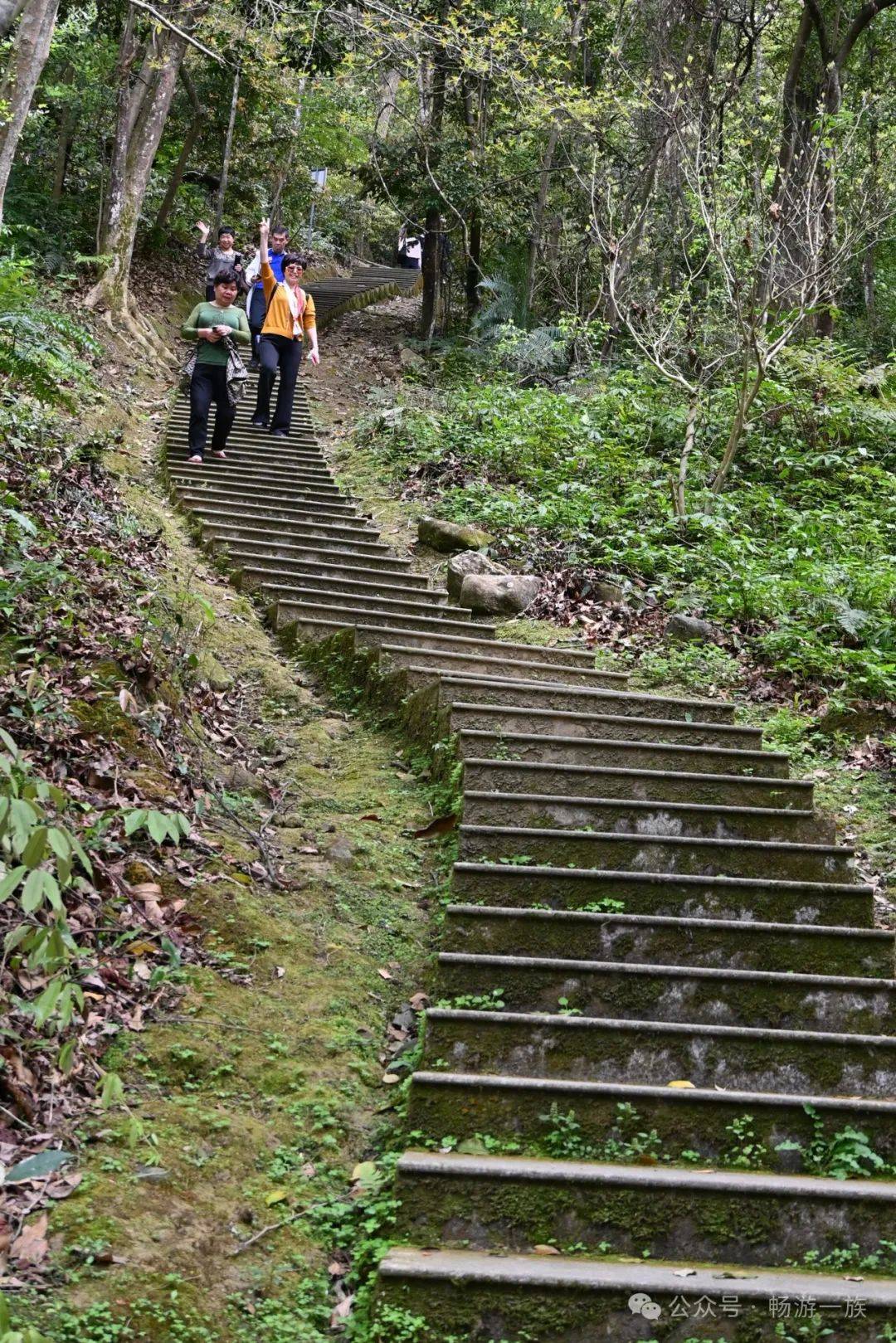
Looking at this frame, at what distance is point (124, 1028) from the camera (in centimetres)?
415

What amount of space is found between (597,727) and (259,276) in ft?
24.0

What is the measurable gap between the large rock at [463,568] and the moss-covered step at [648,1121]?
5.83 metres

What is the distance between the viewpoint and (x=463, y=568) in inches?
386

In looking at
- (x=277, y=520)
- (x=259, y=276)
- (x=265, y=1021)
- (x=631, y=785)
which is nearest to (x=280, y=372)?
(x=259, y=276)

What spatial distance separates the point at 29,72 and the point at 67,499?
251cm

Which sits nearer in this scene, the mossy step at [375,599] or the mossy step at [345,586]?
the mossy step at [375,599]

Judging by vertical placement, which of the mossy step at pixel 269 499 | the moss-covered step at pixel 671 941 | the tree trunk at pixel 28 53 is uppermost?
the tree trunk at pixel 28 53

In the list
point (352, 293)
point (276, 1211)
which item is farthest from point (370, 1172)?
point (352, 293)

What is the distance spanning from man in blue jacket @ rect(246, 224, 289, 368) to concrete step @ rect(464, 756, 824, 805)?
273 inches

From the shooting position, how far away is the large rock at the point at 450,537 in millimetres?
10727

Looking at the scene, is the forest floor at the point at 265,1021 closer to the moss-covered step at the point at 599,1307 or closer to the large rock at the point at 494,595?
the moss-covered step at the point at 599,1307

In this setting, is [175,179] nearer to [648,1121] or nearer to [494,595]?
[494,595]

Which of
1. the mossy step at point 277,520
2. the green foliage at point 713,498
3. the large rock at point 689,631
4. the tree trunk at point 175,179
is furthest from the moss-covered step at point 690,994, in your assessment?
the tree trunk at point 175,179

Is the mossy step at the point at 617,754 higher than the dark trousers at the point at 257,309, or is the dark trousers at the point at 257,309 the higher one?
the dark trousers at the point at 257,309
